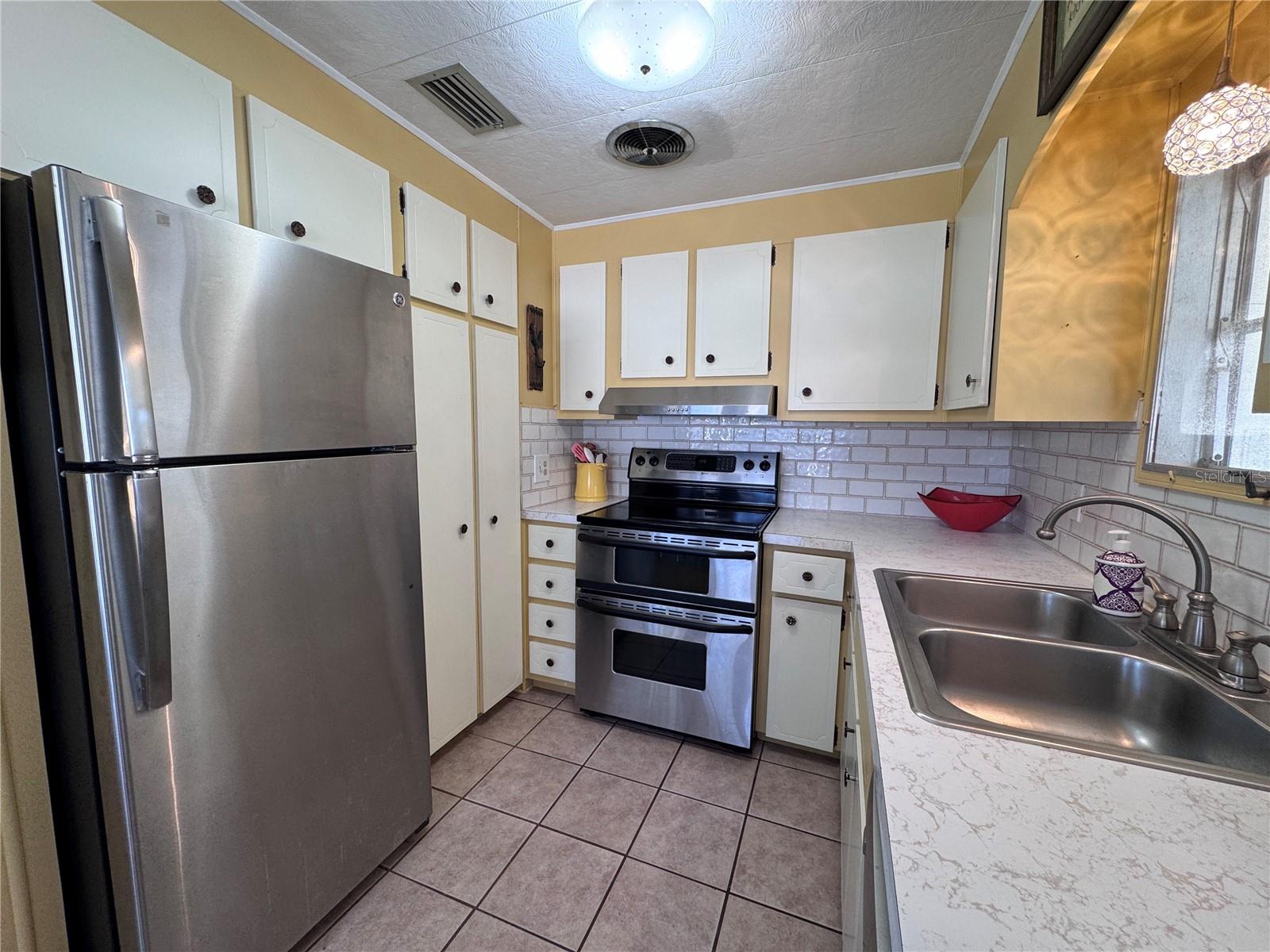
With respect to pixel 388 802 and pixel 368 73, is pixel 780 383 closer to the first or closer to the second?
pixel 368 73

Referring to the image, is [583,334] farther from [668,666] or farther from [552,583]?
[668,666]


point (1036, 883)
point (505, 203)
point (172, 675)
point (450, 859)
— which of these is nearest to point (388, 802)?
point (450, 859)

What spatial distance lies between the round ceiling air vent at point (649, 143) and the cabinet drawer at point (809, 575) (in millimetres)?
1580

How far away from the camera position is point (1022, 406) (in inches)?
52.7

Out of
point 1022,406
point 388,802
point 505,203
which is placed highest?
point 505,203

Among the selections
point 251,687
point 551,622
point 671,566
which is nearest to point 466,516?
point 551,622

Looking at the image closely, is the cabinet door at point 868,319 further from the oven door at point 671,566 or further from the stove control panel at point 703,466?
the oven door at point 671,566

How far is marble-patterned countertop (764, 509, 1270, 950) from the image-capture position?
1.41 feet

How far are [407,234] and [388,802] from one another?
5.99ft

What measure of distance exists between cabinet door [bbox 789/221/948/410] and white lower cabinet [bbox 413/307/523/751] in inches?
52.6

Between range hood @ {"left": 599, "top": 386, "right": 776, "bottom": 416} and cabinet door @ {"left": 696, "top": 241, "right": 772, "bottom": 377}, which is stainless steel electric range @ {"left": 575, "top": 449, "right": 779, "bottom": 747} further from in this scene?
cabinet door @ {"left": 696, "top": 241, "right": 772, "bottom": 377}

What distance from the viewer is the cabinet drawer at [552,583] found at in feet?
7.79

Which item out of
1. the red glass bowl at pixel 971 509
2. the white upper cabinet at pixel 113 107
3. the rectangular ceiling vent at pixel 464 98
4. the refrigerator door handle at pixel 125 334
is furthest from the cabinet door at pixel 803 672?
the white upper cabinet at pixel 113 107

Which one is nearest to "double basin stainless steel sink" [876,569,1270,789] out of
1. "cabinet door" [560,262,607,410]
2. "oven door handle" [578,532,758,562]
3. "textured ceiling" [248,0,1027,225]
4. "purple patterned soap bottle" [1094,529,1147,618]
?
"purple patterned soap bottle" [1094,529,1147,618]
